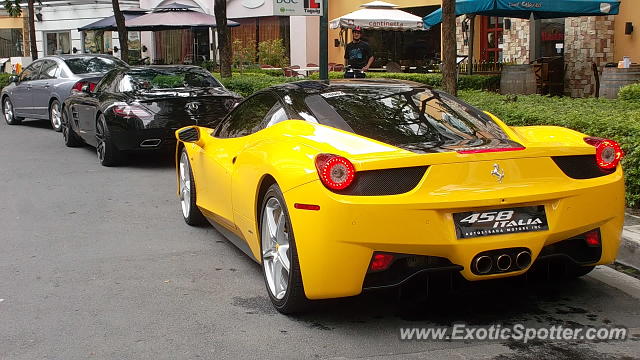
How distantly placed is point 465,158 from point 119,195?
18.1 feet

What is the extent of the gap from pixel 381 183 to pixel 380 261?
410 millimetres

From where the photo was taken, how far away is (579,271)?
5.12 metres

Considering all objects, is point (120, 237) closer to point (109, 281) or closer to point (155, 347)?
point (109, 281)

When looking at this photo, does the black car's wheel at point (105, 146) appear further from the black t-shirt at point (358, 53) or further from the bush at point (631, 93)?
the bush at point (631, 93)

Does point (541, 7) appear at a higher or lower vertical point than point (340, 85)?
higher

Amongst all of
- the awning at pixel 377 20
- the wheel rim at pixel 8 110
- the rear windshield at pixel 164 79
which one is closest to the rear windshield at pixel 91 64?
the wheel rim at pixel 8 110

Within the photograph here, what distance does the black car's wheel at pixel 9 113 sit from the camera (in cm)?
1758

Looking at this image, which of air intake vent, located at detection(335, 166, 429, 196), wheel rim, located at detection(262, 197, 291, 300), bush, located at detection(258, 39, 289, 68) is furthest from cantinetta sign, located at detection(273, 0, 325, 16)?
bush, located at detection(258, 39, 289, 68)

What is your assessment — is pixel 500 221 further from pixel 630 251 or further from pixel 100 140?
pixel 100 140

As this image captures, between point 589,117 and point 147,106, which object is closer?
point 589,117

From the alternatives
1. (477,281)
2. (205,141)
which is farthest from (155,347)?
(205,141)

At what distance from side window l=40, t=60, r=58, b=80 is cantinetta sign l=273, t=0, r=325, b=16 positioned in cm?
616

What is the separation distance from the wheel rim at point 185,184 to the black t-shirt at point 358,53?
23.5 feet

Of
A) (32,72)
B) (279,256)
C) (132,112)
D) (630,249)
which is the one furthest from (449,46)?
(32,72)
